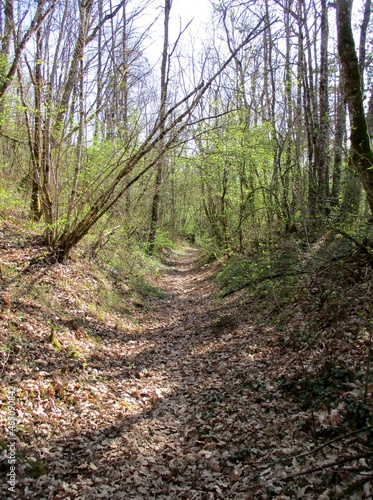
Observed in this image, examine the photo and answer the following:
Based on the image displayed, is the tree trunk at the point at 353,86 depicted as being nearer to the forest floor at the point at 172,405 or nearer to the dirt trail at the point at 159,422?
the forest floor at the point at 172,405

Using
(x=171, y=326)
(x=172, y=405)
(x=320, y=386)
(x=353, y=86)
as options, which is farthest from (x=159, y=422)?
(x=353, y=86)

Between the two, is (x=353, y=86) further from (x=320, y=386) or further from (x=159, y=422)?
(x=159, y=422)

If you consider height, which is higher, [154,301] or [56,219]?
[56,219]

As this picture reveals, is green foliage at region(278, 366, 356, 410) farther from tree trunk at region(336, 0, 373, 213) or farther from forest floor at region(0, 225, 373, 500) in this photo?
tree trunk at region(336, 0, 373, 213)

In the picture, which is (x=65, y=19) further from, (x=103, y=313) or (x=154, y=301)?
(x=154, y=301)

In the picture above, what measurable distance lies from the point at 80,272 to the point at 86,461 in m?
5.56

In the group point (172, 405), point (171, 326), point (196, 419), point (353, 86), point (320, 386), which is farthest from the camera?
point (171, 326)

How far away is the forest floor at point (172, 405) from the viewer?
3291 mm

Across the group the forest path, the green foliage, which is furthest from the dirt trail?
the green foliage

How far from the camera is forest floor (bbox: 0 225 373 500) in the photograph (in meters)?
3.29

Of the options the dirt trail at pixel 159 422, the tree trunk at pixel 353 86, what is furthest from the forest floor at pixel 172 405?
the tree trunk at pixel 353 86

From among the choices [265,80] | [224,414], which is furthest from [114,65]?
[265,80]

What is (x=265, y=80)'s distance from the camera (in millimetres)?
15242

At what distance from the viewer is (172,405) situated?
16.3ft
